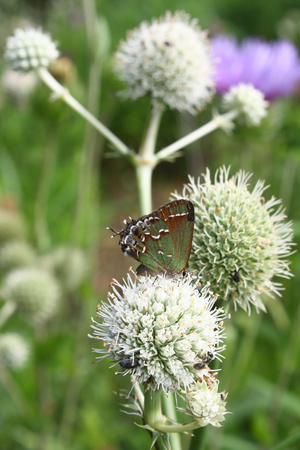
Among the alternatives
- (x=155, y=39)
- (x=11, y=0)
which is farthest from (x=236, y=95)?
(x=11, y=0)

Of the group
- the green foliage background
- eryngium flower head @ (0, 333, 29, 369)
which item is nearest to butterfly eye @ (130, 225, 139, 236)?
the green foliage background

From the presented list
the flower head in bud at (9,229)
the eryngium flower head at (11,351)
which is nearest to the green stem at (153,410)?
the eryngium flower head at (11,351)

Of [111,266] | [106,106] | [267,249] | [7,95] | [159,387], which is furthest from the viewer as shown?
[111,266]

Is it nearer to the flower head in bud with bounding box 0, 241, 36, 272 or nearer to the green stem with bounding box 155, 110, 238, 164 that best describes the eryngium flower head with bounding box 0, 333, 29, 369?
the flower head in bud with bounding box 0, 241, 36, 272

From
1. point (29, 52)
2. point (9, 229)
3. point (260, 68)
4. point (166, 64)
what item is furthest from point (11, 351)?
point (260, 68)

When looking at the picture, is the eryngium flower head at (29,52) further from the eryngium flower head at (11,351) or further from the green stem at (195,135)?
the eryngium flower head at (11,351)

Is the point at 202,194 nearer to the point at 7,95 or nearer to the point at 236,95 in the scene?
the point at 236,95
